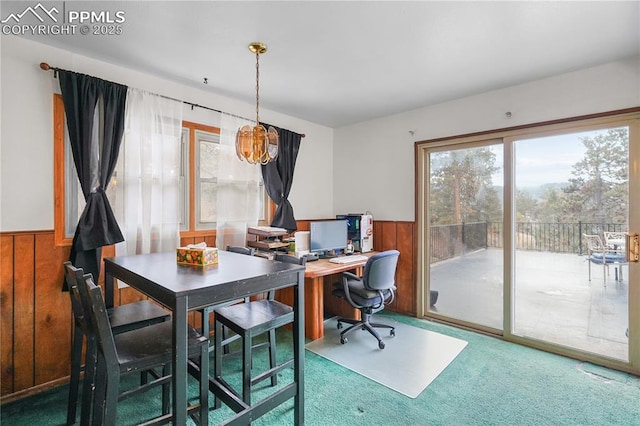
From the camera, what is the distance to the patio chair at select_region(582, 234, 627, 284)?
258 cm

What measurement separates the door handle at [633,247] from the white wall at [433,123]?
1039 mm

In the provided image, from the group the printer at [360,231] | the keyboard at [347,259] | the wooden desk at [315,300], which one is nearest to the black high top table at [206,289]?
the wooden desk at [315,300]

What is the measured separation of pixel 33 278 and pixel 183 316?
65.5 inches

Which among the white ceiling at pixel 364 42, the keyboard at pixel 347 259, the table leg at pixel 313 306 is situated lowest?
the table leg at pixel 313 306

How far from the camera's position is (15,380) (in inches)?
82.0

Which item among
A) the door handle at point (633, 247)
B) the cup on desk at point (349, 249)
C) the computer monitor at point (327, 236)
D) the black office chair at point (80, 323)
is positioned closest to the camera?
the black office chair at point (80, 323)

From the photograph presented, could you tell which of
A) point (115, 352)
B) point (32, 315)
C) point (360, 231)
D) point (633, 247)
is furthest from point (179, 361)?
point (633, 247)

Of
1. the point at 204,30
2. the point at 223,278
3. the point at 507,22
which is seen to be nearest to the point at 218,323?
the point at 223,278

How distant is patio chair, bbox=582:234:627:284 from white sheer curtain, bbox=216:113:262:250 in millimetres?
3159

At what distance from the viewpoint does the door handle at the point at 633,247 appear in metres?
2.44

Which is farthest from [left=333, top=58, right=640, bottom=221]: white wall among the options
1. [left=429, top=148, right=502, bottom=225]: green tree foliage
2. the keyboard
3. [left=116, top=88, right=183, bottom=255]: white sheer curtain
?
[left=116, top=88, right=183, bottom=255]: white sheer curtain

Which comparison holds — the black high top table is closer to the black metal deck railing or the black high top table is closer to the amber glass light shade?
the amber glass light shade

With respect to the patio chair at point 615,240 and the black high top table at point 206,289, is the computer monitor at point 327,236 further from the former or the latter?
the patio chair at point 615,240

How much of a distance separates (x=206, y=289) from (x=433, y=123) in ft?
10.3
